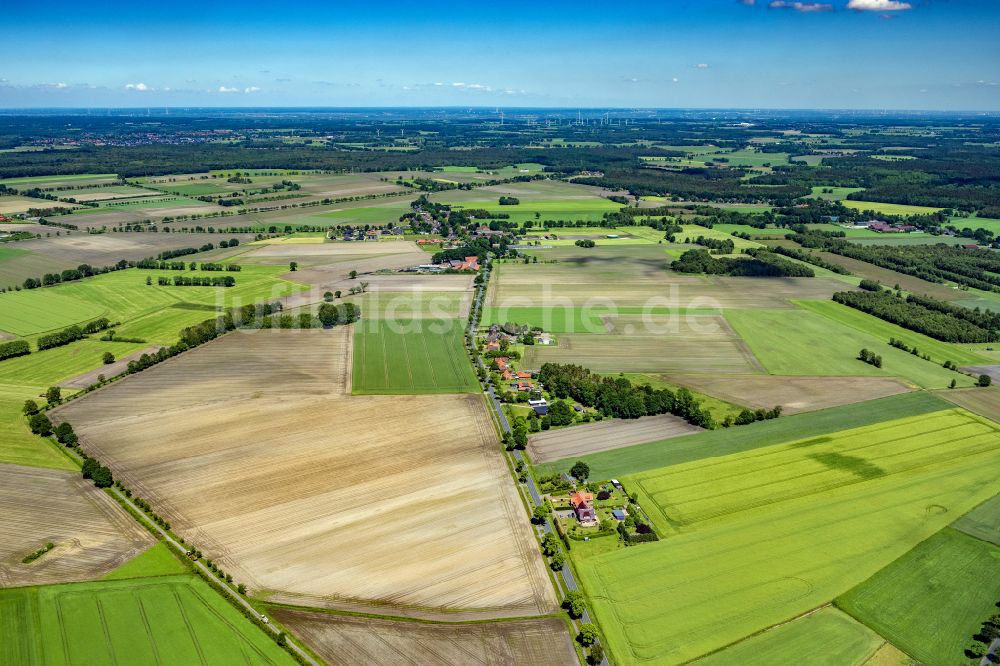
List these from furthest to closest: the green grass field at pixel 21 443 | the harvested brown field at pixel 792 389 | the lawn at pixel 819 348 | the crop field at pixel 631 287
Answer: the crop field at pixel 631 287 → the lawn at pixel 819 348 → the harvested brown field at pixel 792 389 → the green grass field at pixel 21 443

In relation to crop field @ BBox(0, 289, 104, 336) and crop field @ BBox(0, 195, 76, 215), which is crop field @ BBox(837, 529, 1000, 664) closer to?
crop field @ BBox(0, 289, 104, 336)

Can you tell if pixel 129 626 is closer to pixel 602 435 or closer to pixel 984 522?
pixel 602 435

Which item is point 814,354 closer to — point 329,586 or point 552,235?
point 329,586

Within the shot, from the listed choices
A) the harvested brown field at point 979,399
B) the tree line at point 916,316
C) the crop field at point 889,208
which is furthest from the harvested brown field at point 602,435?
the crop field at point 889,208

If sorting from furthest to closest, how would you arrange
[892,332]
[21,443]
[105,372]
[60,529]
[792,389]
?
[892,332]
[105,372]
[792,389]
[21,443]
[60,529]

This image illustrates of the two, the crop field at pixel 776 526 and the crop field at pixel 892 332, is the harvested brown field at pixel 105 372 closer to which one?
the crop field at pixel 776 526

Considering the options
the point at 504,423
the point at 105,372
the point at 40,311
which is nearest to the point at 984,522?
the point at 504,423
